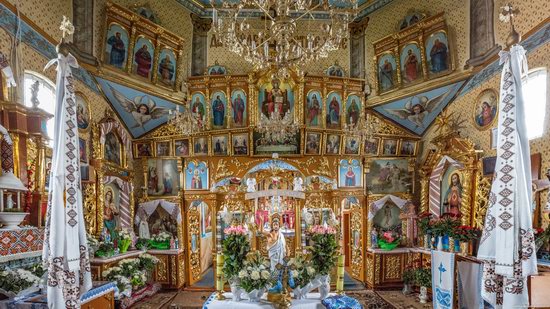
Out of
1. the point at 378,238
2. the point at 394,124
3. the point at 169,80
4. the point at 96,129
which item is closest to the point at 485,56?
the point at 394,124

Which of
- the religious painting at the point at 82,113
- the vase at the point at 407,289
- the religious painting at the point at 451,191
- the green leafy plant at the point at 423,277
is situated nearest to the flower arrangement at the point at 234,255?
the religious painting at the point at 82,113

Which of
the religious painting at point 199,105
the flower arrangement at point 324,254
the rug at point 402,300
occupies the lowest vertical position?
the rug at point 402,300

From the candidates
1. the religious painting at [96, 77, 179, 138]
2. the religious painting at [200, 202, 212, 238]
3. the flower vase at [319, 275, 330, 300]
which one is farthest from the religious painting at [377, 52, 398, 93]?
the religious painting at [200, 202, 212, 238]

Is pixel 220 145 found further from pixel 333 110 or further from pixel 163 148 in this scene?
pixel 333 110

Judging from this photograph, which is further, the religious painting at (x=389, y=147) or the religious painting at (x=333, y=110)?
the religious painting at (x=389, y=147)

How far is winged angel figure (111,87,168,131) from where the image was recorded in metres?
9.85

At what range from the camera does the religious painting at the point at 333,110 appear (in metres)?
11.0

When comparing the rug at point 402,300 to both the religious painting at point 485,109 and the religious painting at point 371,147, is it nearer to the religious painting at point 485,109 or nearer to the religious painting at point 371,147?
the religious painting at point 371,147

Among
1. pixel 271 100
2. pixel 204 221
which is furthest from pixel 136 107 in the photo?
pixel 204 221

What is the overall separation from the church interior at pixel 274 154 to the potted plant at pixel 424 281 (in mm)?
55

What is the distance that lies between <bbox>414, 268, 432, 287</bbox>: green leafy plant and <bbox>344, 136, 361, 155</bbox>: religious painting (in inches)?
150

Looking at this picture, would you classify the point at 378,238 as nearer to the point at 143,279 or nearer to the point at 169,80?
the point at 143,279

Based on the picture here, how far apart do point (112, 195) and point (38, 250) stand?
153 inches

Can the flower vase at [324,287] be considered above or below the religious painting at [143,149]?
below
